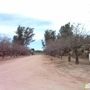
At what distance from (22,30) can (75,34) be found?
74.9 metres

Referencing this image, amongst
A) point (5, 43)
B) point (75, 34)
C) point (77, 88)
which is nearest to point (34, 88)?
point (77, 88)

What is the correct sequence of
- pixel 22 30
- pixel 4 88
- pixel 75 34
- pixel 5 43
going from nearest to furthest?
pixel 4 88 < pixel 75 34 < pixel 5 43 < pixel 22 30

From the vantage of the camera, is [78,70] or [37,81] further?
[78,70]

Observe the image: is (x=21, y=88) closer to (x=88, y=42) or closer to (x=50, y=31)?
(x=88, y=42)

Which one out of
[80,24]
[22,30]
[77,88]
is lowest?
[77,88]

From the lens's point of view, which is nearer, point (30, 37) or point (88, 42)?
point (88, 42)

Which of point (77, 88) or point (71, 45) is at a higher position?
point (71, 45)

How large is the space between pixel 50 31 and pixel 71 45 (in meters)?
74.6

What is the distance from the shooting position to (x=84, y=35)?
26.1 metres

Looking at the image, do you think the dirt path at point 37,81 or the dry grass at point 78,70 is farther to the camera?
the dry grass at point 78,70

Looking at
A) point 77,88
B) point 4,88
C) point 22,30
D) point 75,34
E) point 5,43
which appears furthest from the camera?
point 22,30

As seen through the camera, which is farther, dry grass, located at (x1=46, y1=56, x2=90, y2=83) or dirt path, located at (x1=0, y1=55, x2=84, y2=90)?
dry grass, located at (x1=46, y1=56, x2=90, y2=83)

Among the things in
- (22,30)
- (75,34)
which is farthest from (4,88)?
(22,30)

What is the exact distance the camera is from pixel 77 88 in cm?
988
